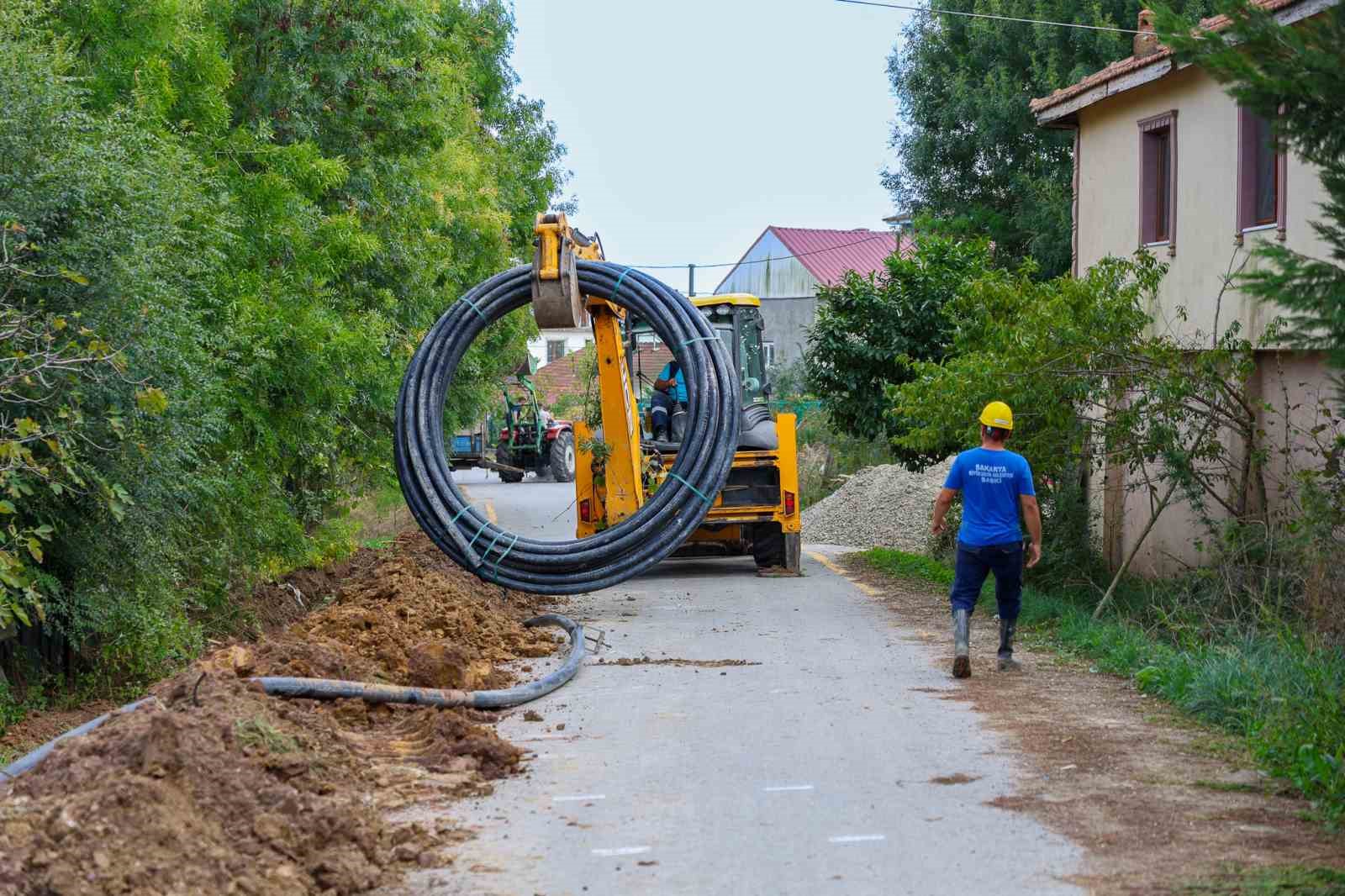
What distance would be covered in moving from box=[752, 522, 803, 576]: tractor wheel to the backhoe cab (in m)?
0.01

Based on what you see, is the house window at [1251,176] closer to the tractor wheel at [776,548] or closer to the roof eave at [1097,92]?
the roof eave at [1097,92]

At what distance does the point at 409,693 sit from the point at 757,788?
93.7 inches

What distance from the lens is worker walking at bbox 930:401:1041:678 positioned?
10.2 m

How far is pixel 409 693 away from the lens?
832 centimetres

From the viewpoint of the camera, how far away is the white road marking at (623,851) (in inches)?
231

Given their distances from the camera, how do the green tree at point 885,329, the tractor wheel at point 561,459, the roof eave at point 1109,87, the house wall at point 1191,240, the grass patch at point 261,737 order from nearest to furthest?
the grass patch at point 261,737
the roof eave at point 1109,87
the house wall at point 1191,240
the green tree at point 885,329
the tractor wheel at point 561,459

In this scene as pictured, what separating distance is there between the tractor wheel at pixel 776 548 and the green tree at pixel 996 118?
12661mm

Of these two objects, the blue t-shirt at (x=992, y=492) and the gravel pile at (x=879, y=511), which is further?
the gravel pile at (x=879, y=511)

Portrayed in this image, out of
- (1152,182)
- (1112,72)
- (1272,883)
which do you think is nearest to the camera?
(1272,883)

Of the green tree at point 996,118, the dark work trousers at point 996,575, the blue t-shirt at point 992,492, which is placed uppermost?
the green tree at point 996,118

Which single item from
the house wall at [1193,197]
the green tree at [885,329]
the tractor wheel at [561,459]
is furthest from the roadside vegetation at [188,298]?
the tractor wheel at [561,459]

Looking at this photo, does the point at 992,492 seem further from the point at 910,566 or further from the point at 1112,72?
the point at 1112,72

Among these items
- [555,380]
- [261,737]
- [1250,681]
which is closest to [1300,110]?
[1250,681]

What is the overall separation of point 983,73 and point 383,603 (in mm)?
22092
